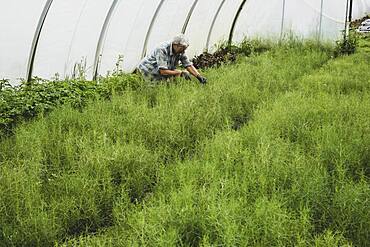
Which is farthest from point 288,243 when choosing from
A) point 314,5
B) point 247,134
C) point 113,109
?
point 314,5

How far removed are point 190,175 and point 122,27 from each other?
3994 millimetres

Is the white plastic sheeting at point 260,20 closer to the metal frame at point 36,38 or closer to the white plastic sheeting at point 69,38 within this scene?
the white plastic sheeting at point 69,38

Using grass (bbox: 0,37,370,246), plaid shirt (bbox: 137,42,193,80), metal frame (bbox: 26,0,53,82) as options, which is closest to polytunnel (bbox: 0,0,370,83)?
metal frame (bbox: 26,0,53,82)

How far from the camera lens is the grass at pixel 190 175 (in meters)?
2.36

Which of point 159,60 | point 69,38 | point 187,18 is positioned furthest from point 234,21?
point 69,38

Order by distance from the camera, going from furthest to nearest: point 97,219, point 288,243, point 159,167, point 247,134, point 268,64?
point 268,64 → point 247,134 → point 159,167 → point 97,219 → point 288,243

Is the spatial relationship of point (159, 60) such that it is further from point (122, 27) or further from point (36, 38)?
point (36, 38)

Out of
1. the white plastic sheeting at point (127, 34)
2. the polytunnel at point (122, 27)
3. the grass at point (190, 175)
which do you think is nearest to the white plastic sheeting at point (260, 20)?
the polytunnel at point (122, 27)

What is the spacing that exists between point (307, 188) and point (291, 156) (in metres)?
0.56

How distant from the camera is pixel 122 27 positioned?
6.38 meters

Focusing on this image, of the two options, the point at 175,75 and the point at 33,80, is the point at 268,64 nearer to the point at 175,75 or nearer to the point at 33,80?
the point at 175,75

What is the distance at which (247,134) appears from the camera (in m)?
3.71

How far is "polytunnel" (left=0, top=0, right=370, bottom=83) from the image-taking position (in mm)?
4734

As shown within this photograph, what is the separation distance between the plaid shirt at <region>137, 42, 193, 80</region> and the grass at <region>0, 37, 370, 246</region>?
1290 millimetres
